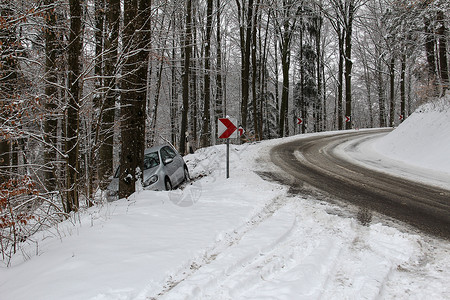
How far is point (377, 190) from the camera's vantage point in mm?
6750

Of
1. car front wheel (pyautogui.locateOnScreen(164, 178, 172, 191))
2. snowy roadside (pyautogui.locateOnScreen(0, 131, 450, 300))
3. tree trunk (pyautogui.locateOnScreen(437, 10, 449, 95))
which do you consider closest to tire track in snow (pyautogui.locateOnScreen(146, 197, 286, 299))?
snowy roadside (pyautogui.locateOnScreen(0, 131, 450, 300))

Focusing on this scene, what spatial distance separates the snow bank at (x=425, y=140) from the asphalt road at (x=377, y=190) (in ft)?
8.66

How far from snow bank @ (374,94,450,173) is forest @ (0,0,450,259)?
1284mm

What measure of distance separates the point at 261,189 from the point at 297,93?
29.5 m

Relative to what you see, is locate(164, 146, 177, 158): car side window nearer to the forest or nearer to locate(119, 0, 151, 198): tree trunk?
the forest

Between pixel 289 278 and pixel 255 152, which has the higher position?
pixel 255 152

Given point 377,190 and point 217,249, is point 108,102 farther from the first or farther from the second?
point 377,190

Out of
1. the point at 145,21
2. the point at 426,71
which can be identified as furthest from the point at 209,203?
the point at 426,71

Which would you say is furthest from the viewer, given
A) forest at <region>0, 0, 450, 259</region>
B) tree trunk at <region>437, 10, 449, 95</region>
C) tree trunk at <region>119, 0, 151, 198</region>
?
tree trunk at <region>437, 10, 449, 95</region>

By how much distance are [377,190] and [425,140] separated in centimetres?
633

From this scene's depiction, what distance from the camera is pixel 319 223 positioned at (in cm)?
488

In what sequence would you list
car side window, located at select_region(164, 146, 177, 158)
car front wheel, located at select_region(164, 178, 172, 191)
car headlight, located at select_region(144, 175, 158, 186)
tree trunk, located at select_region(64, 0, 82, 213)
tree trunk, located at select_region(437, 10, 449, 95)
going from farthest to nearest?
tree trunk, located at select_region(437, 10, 449, 95)
car side window, located at select_region(164, 146, 177, 158)
car front wheel, located at select_region(164, 178, 172, 191)
car headlight, located at select_region(144, 175, 158, 186)
tree trunk, located at select_region(64, 0, 82, 213)

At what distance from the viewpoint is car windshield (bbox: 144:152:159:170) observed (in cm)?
891

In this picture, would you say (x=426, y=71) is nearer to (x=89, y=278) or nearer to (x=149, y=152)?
(x=149, y=152)
